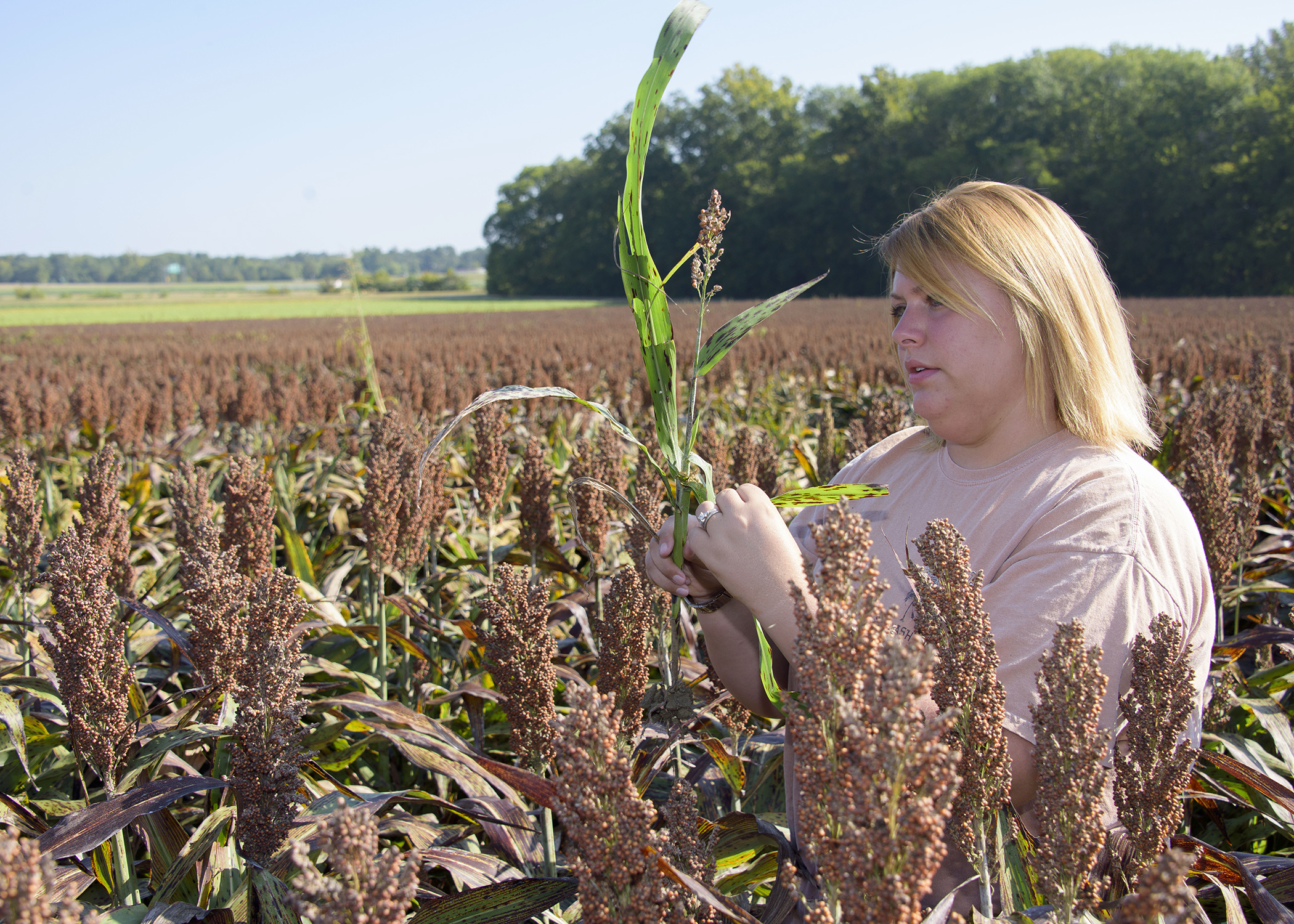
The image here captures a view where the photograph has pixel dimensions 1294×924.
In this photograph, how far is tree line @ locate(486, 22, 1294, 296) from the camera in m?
46.1

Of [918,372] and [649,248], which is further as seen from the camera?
[918,372]

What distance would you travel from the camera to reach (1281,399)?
216 inches

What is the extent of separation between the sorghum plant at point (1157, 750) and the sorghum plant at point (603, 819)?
0.74 m

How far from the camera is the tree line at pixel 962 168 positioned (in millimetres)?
46062

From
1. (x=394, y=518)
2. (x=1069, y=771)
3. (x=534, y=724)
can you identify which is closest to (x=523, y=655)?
(x=534, y=724)

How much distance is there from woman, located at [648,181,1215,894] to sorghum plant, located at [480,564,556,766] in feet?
0.91

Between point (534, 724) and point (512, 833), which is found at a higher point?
point (534, 724)

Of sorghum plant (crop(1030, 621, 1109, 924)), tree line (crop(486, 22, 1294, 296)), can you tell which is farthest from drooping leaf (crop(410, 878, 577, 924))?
tree line (crop(486, 22, 1294, 296))

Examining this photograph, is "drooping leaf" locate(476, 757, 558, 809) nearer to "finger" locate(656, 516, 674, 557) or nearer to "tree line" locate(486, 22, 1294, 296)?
"finger" locate(656, 516, 674, 557)

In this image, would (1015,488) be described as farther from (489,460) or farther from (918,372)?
(489,460)

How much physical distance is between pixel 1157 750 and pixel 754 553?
0.64 meters

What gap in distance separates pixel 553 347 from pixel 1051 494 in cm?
1587

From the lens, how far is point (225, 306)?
199 feet

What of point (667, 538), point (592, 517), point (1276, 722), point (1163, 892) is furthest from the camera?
point (592, 517)
